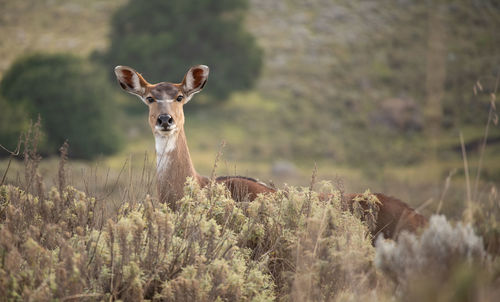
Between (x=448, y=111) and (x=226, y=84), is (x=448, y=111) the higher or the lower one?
the lower one

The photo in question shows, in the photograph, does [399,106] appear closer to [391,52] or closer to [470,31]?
[391,52]

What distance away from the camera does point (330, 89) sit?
4669cm

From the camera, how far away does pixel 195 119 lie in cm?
4222

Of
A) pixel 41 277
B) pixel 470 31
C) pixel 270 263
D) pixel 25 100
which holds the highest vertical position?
pixel 470 31

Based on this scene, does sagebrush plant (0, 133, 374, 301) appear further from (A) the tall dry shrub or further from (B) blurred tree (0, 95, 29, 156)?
(B) blurred tree (0, 95, 29, 156)

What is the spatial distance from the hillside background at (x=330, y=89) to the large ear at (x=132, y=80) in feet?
77.5

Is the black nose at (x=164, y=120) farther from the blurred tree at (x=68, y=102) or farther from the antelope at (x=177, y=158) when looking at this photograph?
the blurred tree at (x=68, y=102)

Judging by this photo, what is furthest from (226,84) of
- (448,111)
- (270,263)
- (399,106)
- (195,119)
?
(270,263)

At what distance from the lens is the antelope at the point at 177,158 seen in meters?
5.49

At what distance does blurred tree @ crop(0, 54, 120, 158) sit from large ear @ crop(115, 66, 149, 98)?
30118mm

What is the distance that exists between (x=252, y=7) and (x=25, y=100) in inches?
1236

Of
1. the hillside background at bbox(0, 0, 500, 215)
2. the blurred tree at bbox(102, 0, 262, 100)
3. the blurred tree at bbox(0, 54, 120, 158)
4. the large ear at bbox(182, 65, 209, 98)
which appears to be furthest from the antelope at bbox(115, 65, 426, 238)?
the blurred tree at bbox(102, 0, 262, 100)

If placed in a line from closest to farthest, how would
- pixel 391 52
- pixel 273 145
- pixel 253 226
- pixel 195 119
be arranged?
pixel 253 226
pixel 273 145
pixel 195 119
pixel 391 52

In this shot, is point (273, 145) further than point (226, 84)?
No
